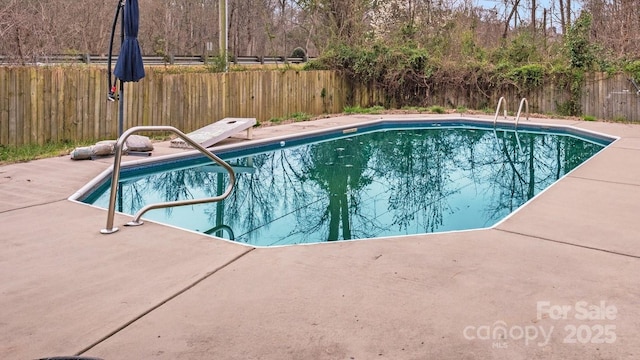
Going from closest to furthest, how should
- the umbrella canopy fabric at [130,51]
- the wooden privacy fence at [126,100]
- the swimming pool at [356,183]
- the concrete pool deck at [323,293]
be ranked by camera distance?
the concrete pool deck at [323,293], the swimming pool at [356,183], the umbrella canopy fabric at [130,51], the wooden privacy fence at [126,100]

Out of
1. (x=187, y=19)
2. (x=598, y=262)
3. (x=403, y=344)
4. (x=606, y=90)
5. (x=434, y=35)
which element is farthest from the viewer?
(x=187, y=19)

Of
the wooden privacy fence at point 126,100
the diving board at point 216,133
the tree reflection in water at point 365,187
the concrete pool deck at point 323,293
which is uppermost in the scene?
the wooden privacy fence at point 126,100

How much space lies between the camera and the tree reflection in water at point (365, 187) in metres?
5.02

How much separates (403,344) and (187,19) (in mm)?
26360

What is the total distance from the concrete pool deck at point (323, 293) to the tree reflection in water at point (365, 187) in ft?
3.01

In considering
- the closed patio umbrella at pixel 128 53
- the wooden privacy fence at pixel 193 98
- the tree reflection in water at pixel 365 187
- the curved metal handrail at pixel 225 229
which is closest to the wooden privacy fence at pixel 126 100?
the wooden privacy fence at pixel 193 98

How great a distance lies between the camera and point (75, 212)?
4562 millimetres

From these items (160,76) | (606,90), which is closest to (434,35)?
(606,90)

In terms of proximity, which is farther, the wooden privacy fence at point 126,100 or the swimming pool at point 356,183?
the wooden privacy fence at point 126,100

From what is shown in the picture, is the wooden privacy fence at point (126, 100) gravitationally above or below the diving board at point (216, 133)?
above

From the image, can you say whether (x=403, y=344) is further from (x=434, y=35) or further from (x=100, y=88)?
(x=434, y=35)

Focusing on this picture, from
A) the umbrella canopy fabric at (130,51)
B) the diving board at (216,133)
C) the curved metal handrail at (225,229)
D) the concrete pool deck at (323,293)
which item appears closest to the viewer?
the concrete pool deck at (323,293)

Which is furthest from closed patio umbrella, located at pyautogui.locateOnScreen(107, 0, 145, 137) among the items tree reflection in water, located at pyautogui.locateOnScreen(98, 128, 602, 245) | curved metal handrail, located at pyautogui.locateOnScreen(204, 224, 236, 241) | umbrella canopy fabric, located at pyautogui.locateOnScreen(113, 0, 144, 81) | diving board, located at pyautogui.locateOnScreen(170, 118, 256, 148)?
curved metal handrail, located at pyautogui.locateOnScreen(204, 224, 236, 241)

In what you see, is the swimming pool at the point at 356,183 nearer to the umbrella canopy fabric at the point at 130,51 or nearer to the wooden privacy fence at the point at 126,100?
the umbrella canopy fabric at the point at 130,51
